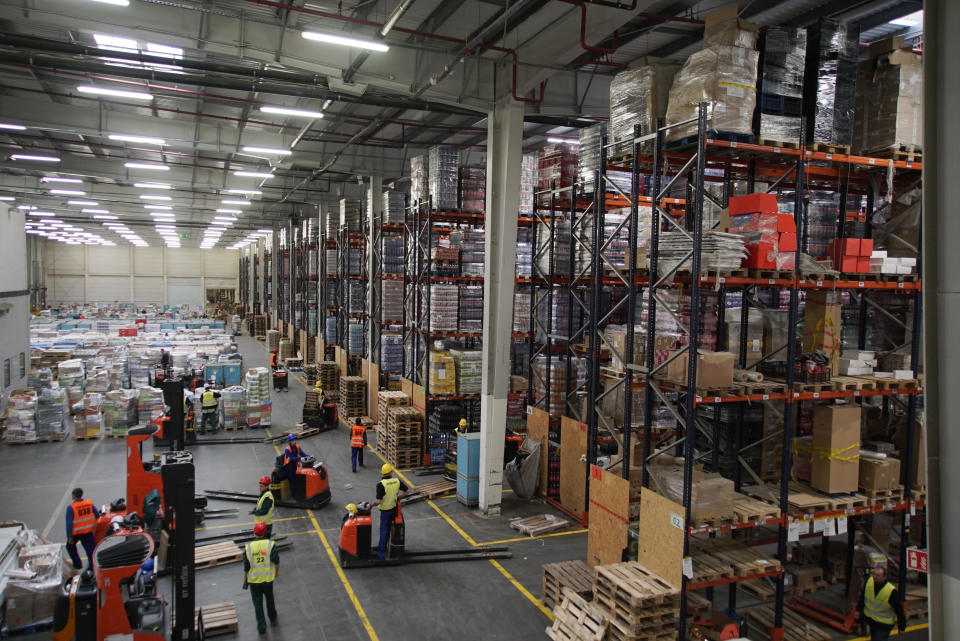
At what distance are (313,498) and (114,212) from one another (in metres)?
29.3

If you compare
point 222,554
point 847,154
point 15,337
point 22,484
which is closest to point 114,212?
point 15,337

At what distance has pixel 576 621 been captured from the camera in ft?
24.7

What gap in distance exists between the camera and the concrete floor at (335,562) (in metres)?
8.11

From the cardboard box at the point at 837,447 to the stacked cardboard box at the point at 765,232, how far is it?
2.01m

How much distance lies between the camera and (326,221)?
2559cm

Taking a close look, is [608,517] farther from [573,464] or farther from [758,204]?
[758,204]

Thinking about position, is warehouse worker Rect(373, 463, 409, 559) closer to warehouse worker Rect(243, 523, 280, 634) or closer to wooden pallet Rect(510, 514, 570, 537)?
warehouse worker Rect(243, 523, 280, 634)

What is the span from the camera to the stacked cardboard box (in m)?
7.26

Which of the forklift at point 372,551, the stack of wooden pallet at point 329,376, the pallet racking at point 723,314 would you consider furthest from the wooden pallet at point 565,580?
the stack of wooden pallet at point 329,376

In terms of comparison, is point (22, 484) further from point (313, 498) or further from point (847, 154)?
point (847, 154)

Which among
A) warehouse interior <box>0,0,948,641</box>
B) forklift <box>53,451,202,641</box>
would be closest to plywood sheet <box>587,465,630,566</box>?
warehouse interior <box>0,0,948,641</box>

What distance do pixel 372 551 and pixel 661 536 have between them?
4805 mm

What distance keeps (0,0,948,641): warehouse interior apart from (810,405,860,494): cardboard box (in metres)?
0.03

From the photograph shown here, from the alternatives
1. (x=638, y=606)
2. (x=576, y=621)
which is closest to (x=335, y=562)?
(x=576, y=621)
